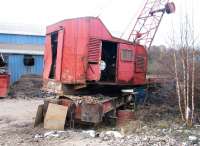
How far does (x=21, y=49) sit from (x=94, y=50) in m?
16.5

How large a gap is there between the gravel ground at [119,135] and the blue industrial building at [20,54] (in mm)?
13869

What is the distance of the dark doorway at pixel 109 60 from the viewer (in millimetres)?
12383

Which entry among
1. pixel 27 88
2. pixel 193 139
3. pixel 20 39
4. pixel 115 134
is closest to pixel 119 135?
pixel 115 134

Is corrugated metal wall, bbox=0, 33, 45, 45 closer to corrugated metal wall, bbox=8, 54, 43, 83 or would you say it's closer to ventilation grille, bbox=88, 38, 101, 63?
corrugated metal wall, bbox=8, 54, 43, 83

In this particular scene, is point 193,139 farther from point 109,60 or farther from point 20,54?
point 20,54

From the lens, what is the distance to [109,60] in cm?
1258

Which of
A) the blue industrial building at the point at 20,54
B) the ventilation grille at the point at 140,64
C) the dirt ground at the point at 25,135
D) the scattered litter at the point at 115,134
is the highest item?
the blue industrial building at the point at 20,54

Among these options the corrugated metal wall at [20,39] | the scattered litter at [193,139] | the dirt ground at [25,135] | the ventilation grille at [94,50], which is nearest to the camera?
the scattered litter at [193,139]

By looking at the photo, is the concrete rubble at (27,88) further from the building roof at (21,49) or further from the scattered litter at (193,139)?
the scattered litter at (193,139)

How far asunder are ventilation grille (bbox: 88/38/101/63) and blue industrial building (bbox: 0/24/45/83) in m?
15.1

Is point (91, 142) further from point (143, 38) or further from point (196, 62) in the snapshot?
point (143, 38)

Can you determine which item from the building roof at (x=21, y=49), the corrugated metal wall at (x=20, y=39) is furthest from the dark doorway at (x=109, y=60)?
the corrugated metal wall at (x=20, y=39)

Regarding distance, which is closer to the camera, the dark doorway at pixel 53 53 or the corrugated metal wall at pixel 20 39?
the dark doorway at pixel 53 53

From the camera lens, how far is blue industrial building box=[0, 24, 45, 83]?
26.0 meters
